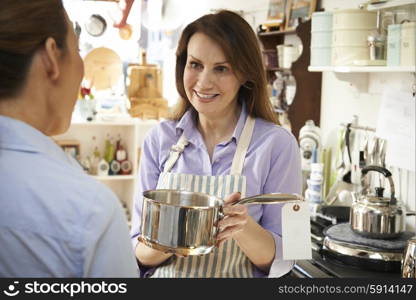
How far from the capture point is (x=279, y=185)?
1.67m

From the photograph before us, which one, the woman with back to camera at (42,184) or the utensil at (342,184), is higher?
the woman with back to camera at (42,184)

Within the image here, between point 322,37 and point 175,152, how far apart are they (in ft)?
4.53

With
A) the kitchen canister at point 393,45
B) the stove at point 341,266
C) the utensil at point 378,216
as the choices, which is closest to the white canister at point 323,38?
the kitchen canister at point 393,45

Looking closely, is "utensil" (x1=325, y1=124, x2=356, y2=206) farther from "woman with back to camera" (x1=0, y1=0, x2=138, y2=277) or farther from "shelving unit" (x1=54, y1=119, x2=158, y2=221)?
"woman with back to camera" (x1=0, y1=0, x2=138, y2=277)

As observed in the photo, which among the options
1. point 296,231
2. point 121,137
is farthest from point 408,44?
point 121,137

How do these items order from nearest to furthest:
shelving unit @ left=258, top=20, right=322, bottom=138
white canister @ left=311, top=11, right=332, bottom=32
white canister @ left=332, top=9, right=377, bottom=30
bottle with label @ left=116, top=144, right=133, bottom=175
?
white canister @ left=332, top=9, right=377, bottom=30 → white canister @ left=311, top=11, right=332, bottom=32 → shelving unit @ left=258, top=20, right=322, bottom=138 → bottle with label @ left=116, top=144, right=133, bottom=175

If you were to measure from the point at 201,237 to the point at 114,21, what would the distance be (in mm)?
3672

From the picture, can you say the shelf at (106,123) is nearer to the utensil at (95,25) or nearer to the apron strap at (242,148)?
the utensil at (95,25)

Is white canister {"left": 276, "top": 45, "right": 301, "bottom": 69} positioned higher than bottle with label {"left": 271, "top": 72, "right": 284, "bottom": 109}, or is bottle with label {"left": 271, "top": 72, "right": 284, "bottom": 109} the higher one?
white canister {"left": 276, "top": 45, "right": 301, "bottom": 69}

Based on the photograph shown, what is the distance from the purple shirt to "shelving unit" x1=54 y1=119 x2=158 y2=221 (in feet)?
9.30

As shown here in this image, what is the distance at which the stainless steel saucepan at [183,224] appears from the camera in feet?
4.15

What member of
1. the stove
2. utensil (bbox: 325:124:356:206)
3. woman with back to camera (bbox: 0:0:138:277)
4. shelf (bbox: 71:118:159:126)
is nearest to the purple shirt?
the stove

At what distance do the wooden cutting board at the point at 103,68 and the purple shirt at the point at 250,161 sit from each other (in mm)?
2777

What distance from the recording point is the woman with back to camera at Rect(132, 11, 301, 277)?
5.47 ft
